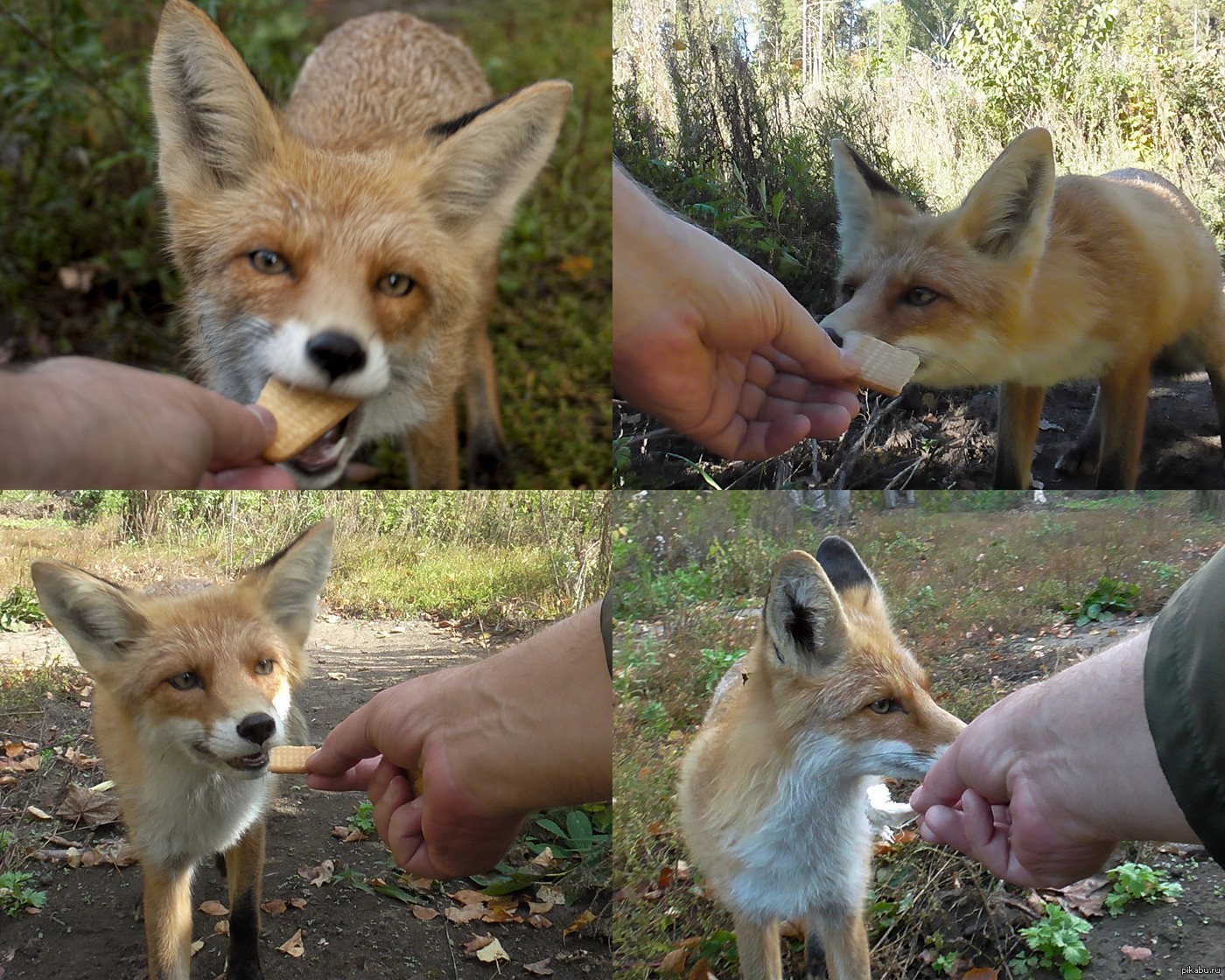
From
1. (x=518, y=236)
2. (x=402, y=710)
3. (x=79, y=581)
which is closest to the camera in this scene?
(x=79, y=581)

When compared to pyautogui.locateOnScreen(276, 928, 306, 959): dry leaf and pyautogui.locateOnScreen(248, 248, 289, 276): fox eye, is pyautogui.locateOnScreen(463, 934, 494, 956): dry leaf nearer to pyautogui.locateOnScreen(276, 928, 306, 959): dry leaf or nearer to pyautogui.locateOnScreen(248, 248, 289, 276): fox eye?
pyautogui.locateOnScreen(276, 928, 306, 959): dry leaf

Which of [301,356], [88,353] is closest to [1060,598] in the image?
[301,356]

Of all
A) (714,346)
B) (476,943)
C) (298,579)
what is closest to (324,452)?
(298,579)

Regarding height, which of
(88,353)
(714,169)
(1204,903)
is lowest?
(1204,903)

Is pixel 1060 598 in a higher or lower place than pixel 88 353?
lower

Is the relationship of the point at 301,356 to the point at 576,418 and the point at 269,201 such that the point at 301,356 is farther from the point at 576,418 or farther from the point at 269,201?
the point at 576,418

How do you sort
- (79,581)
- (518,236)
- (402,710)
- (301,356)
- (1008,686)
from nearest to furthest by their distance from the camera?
(301,356) → (79,581) → (402,710) → (1008,686) → (518,236)
